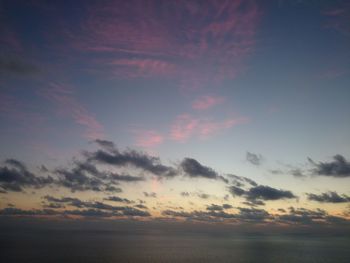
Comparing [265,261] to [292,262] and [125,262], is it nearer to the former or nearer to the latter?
[292,262]

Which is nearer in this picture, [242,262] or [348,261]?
[242,262]

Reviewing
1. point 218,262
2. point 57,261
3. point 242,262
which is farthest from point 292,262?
point 57,261

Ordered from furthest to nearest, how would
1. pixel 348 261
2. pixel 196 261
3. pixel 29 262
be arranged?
pixel 348 261 < pixel 196 261 < pixel 29 262

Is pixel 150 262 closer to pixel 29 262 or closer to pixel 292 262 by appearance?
pixel 29 262

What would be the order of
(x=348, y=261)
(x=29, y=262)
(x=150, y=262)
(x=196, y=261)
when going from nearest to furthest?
(x=29, y=262) → (x=150, y=262) → (x=196, y=261) → (x=348, y=261)

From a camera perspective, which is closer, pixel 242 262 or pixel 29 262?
pixel 29 262

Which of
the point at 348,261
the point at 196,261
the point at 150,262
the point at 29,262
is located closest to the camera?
the point at 29,262

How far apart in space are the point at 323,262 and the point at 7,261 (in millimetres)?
159415

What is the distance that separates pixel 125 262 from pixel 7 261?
5304 cm

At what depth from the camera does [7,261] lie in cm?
13750

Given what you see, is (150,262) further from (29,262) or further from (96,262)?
(29,262)

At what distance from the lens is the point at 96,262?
138 metres

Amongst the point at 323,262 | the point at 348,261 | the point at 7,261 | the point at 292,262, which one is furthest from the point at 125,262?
the point at 348,261

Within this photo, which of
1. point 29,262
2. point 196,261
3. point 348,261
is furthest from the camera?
point 348,261
